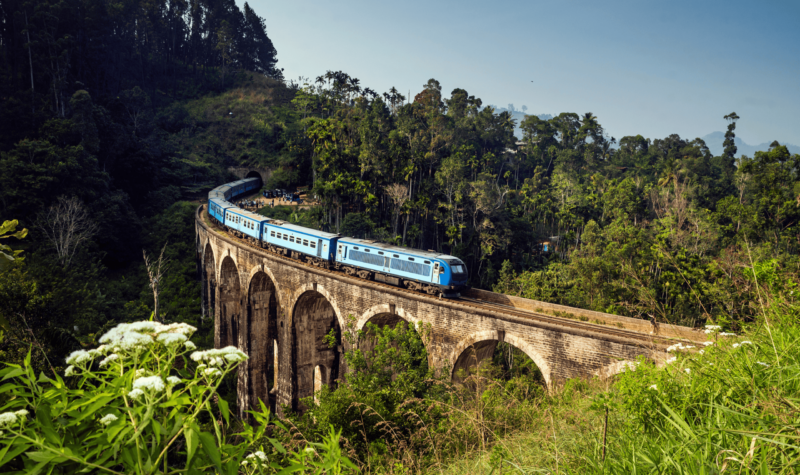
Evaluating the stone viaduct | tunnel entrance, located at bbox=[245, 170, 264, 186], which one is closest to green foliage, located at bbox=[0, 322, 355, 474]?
the stone viaduct

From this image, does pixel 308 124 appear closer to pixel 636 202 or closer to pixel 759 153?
pixel 636 202

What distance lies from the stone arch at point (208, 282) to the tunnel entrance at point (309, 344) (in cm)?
1540

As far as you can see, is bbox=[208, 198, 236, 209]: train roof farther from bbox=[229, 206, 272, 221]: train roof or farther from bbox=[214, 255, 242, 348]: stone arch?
bbox=[214, 255, 242, 348]: stone arch

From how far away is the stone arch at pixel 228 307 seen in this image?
3238cm

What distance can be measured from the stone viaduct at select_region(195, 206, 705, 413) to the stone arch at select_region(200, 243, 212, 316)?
0.34 m

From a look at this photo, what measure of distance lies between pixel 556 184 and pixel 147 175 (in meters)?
57.7

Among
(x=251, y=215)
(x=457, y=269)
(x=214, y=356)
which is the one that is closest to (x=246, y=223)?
(x=251, y=215)

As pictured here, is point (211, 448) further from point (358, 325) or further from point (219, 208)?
point (219, 208)

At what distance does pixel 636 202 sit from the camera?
54156 millimetres

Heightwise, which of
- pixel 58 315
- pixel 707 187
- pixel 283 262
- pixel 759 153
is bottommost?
pixel 58 315

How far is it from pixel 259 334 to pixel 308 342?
18.3 feet

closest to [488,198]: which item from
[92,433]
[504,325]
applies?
[504,325]

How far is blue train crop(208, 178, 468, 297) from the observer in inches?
817

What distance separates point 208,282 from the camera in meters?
39.1
